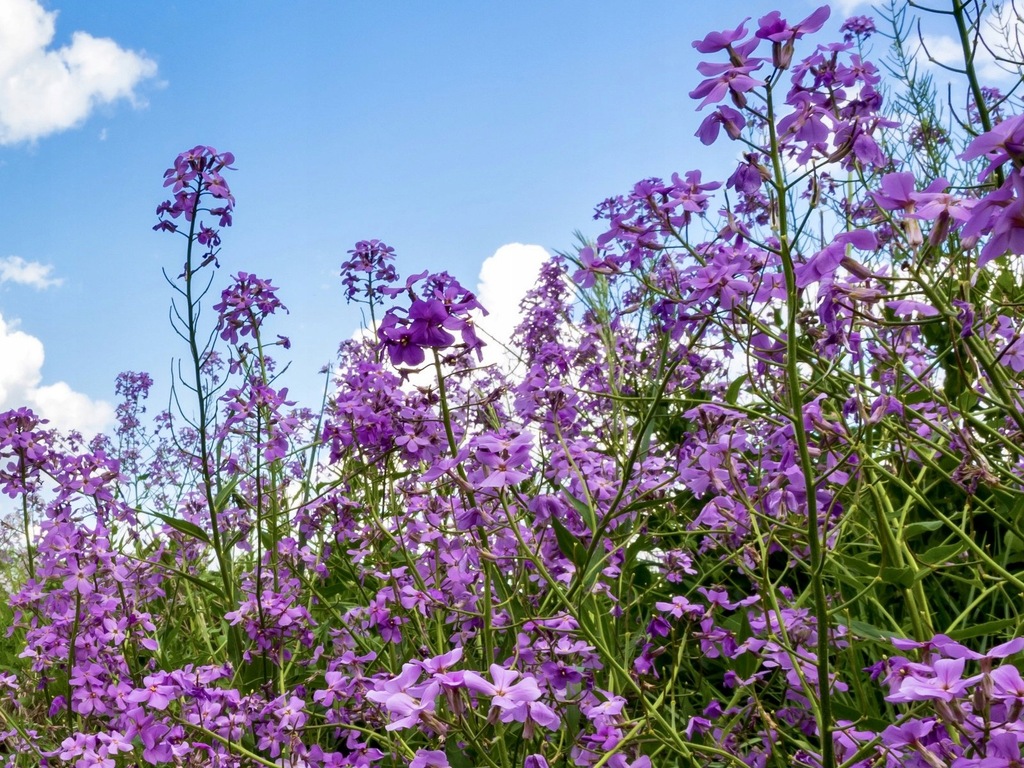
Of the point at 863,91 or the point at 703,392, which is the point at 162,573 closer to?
the point at 703,392

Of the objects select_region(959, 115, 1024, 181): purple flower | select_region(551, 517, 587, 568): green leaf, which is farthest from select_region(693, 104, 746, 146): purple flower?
select_region(551, 517, 587, 568): green leaf

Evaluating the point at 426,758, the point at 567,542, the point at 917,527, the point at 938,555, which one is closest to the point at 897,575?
the point at 938,555

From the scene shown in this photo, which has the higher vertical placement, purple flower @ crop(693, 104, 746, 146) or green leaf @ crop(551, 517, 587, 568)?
purple flower @ crop(693, 104, 746, 146)

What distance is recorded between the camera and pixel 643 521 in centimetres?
235

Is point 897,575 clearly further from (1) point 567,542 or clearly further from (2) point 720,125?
(2) point 720,125

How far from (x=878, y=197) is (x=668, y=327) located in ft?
2.38

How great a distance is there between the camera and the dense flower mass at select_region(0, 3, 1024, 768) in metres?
1.32

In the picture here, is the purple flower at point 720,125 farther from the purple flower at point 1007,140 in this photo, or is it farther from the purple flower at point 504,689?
the purple flower at point 504,689

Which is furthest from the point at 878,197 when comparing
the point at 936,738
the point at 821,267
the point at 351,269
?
the point at 351,269

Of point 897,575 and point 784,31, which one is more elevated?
point 784,31

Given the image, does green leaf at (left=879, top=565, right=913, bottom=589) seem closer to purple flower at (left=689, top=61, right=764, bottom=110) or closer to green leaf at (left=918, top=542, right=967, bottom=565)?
green leaf at (left=918, top=542, right=967, bottom=565)

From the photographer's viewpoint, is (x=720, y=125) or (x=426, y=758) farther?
(x=720, y=125)

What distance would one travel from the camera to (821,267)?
126 centimetres

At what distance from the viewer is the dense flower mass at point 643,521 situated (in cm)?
132
